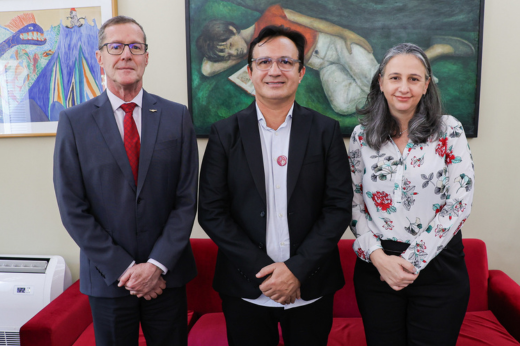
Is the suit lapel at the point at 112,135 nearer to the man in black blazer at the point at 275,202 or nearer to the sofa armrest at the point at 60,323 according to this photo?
the man in black blazer at the point at 275,202

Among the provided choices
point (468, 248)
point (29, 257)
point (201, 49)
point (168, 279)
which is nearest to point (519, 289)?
point (468, 248)

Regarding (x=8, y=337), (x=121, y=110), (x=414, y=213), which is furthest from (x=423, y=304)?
(x=8, y=337)

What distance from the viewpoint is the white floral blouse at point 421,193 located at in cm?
147

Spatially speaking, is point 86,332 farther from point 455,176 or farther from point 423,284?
point 455,176

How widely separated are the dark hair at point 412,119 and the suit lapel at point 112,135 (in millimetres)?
995

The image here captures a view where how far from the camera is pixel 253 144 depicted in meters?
1.53

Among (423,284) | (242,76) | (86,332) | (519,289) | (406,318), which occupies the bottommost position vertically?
(86,332)

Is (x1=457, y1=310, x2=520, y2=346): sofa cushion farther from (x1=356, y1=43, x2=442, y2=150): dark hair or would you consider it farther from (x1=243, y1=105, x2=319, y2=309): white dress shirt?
(x1=356, y1=43, x2=442, y2=150): dark hair

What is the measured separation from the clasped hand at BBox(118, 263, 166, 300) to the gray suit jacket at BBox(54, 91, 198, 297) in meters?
0.03

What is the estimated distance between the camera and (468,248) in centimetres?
239

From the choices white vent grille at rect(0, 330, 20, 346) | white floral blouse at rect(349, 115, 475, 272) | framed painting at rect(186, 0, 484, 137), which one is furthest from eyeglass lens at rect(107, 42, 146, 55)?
white vent grille at rect(0, 330, 20, 346)

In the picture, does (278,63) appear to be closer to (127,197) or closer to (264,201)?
(264,201)

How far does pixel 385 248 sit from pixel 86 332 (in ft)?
5.54

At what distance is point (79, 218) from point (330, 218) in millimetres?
978
